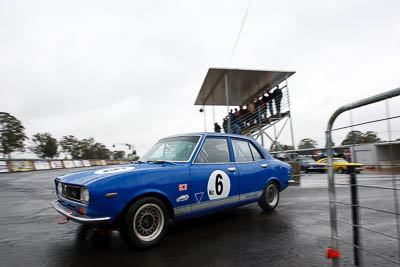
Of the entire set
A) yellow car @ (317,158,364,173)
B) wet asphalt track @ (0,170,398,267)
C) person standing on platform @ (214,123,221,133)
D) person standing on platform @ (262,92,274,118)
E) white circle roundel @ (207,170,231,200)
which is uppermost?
person standing on platform @ (262,92,274,118)

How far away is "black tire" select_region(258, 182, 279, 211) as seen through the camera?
4891 mm

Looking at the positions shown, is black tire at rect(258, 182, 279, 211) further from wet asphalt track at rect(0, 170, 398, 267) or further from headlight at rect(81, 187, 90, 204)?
headlight at rect(81, 187, 90, 204)

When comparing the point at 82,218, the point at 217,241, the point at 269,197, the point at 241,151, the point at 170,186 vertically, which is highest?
the point at 241,151

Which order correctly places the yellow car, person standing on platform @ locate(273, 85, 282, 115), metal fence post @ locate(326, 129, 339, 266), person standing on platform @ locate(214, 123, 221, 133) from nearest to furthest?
the yellow car, metal fence post @ locate(326, 129, 339, 266), person standing on platform @ locate(273, 85, 282, 115), person standing on platform @ locate(214, 123, 221, 133)

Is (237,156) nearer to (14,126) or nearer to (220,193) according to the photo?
(220,193)

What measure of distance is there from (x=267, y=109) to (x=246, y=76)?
2.14m

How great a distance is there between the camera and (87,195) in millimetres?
2922

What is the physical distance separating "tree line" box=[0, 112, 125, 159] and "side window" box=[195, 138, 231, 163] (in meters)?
64.9

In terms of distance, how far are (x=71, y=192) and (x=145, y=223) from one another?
1.13 metres

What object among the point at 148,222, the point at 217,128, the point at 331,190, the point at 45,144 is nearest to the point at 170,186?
the point at 148,222

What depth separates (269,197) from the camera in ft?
16.6

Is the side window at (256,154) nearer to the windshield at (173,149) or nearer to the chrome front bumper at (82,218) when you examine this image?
the windshield at (173,149)

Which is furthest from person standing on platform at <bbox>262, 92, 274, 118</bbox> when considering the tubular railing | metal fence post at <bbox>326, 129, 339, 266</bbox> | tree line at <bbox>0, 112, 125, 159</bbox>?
tree line at <bbox>0, 112, 125, 159</bbox>

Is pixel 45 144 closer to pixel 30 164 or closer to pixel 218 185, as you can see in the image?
pixel 30 164
